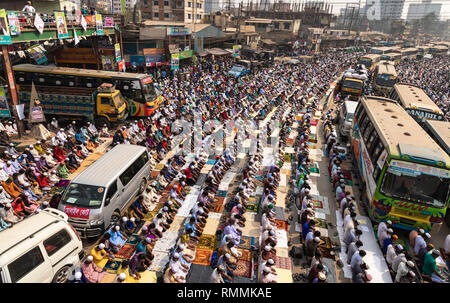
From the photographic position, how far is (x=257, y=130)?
20.9 m

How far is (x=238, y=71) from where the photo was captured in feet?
120

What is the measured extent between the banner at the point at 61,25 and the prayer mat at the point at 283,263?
18.1 metres

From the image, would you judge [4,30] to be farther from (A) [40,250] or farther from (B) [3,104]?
(A) [40,250]

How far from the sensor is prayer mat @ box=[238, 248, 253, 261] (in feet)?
30.4

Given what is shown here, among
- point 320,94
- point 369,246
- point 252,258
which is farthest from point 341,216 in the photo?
point 320,94

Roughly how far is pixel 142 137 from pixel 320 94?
23.4 m

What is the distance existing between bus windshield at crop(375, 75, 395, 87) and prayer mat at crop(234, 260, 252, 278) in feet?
98.1

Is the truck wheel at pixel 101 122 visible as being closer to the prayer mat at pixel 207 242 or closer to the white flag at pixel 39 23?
the white flag at pixel 39 23

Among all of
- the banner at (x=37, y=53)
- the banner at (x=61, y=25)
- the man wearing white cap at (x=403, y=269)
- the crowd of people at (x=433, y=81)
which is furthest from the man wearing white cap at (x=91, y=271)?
the crowd of people at (x=433, y=81)

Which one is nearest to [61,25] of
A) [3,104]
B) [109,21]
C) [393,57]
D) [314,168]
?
[3,104]

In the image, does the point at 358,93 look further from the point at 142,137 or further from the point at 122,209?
the point at 122,209

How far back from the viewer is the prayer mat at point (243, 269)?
28.2ft

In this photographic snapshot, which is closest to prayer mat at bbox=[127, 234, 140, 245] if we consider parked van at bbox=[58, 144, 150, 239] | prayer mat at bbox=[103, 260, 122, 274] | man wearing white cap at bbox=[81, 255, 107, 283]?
parked van at bbox=[58, 144, 150, 239]

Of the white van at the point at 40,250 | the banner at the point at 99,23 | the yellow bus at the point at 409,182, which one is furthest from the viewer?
the banner at the point at 99,23
